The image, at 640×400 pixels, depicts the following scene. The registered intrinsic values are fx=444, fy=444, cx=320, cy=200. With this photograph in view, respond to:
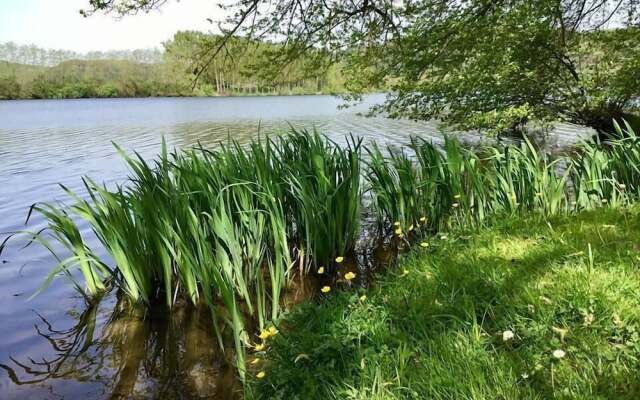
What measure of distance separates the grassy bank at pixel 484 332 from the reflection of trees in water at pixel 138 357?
0.46 m

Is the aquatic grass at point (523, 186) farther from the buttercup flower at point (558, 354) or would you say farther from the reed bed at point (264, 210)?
the buttercup flower at point (558, 354)

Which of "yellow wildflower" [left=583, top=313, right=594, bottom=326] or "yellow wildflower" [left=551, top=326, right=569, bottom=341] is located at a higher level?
"yellow wildflower" [left=583, top=313, right=594, bottom=326]

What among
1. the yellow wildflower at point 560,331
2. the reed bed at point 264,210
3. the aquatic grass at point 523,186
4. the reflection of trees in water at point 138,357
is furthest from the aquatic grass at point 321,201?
the yellow wildflower at point 560,331

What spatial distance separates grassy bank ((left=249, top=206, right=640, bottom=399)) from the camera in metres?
1.85

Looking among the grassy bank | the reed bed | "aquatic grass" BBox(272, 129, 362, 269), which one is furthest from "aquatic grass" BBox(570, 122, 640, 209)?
"aquatic grass" BBox(272, 129, 362, 269)

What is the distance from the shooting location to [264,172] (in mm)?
3801

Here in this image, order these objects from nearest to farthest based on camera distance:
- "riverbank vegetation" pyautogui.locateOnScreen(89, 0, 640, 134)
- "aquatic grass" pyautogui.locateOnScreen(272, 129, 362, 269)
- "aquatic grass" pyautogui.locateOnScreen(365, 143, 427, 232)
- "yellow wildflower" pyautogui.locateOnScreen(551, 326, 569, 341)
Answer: "yellow wildflower" pyautogui.locateOnScreen(551, 326, 569, 341), "aquatic grass" pyautogui.locateOnScreen(272, 129, 362, 269), "aquatic grass" pyautogui.locateOnScreen(365, 143, 427, 232), "riverbank vegetation" pyautogui.locateOnScreen(89, 0, 640, 134)

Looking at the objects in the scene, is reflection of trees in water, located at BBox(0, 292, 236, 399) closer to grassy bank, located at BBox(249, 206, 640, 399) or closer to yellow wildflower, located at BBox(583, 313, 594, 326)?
grassy bank, located at BBox(249, 206, 640, 399)

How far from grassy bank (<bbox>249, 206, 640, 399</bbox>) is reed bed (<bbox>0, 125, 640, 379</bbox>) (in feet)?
1.75

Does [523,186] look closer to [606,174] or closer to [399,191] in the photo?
[606,174]

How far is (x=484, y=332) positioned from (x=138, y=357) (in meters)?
2.40

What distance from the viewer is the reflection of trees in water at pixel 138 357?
2.84m

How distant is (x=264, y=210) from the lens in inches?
131

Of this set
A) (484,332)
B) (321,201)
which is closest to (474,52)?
(321,201)
